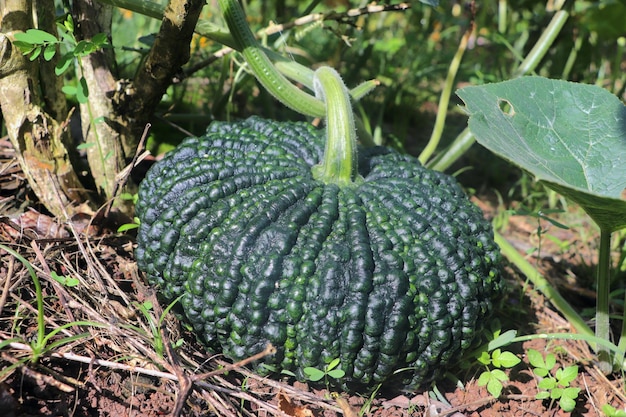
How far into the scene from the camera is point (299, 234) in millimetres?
1882

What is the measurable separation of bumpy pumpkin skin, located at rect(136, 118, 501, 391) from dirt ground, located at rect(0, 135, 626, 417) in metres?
0.10

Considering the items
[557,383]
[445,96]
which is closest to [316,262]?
[557,383]

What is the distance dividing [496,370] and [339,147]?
864 mm

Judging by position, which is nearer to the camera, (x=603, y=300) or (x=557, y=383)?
(x=557, y=383)

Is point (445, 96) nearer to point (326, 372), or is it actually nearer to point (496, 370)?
point (496, 370)

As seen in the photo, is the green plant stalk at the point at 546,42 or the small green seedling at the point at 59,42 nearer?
the small green seedling at the point at 59,42

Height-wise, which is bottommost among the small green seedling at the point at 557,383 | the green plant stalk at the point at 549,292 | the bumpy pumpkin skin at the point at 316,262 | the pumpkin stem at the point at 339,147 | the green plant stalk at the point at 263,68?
the small green seedling at the point at 557,383

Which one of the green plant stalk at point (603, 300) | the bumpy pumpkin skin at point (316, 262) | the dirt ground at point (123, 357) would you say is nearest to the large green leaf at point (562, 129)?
the green plant stalk at point (603, 300)

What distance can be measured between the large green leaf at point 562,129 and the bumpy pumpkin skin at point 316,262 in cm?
32

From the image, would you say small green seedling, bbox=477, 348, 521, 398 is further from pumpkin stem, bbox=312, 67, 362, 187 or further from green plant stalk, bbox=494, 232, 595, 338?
pumpkin stem, bbox=312, 67, 362, 187

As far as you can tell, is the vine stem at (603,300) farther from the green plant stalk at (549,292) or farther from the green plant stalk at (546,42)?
the green plant stalk at (546,42)

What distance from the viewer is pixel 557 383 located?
1.93 m

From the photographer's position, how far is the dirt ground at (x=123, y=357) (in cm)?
163

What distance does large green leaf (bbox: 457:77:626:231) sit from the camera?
1.84 meters
